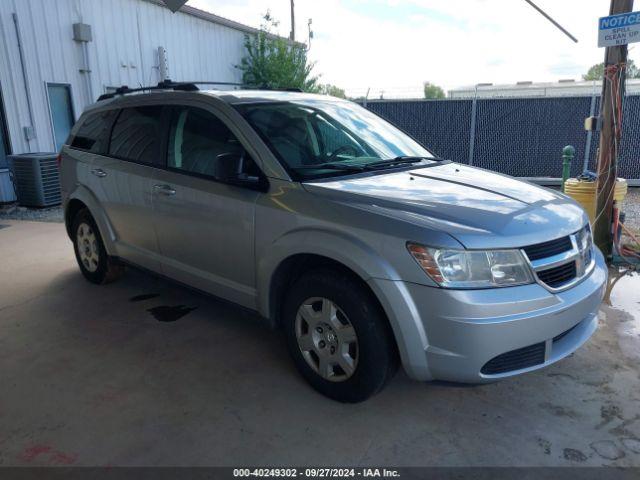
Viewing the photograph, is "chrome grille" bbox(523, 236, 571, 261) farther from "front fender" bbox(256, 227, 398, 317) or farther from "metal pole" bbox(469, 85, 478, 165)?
"metal pole" bbox(469, 85, 478, 165)

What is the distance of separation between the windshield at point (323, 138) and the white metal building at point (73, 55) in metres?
7.76

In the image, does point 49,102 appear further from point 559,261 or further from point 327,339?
point 559,261

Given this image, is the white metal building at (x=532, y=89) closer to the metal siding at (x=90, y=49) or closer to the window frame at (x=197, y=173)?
the metal siding at (x=90, y=49)

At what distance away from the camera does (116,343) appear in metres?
3.73

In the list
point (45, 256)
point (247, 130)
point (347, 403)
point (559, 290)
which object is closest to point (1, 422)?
point (347, 403)

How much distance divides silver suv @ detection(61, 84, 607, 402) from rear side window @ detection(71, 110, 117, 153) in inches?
7.5

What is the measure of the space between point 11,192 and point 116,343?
7.47 meters

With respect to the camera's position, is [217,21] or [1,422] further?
[217,21]

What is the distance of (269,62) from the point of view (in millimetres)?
15305

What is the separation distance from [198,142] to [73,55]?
840 cm

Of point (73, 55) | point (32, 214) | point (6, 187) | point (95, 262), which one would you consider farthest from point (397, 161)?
point (73, 55)

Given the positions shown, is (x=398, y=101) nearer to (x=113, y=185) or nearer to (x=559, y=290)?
(x=113, y=185)

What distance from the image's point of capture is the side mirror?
9.86ft

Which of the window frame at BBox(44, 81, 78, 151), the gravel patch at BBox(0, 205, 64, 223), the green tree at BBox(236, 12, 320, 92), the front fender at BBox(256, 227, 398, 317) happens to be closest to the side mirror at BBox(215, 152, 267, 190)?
the front fender at BBox(256, 227, 398, 317)
